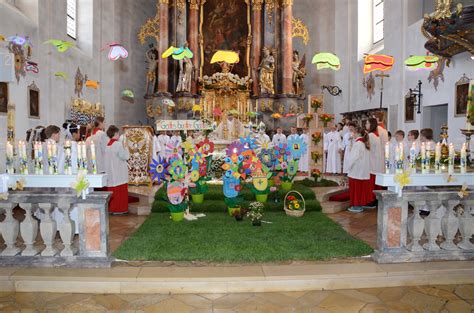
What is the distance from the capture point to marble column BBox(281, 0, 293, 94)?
19.0 meters

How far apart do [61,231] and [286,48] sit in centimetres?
1577

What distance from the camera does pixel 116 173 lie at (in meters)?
8.16

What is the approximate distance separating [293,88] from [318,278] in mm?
15612

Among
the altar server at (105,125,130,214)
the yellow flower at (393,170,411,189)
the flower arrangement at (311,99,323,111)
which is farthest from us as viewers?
the flower arrangement at (311,99,323,111)

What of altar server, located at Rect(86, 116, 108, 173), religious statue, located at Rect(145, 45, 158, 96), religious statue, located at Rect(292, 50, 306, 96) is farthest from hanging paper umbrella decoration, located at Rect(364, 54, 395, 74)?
religious statue, located at Rect(145, 45, 158, 96)

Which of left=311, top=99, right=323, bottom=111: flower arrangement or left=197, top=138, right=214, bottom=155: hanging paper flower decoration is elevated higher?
left=311, top=99, right=323, bottom=111: flower arrangement

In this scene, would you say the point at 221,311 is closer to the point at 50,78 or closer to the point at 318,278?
the point at 318,278

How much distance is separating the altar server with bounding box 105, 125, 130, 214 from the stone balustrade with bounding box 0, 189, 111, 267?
3.19 meters

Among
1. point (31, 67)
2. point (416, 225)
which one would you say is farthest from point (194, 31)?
point (416, 225)

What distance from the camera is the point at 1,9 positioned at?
33.7 feet

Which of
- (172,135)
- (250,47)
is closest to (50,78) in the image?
(172,135)

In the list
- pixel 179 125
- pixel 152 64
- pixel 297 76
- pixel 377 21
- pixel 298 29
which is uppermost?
pixel 298 29

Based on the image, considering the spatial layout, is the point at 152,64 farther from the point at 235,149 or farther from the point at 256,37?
the point at 235,149

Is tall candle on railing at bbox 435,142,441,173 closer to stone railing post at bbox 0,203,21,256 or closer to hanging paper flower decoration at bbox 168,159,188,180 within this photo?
hanging paper flower decoration at bbox 168,159,188,180
